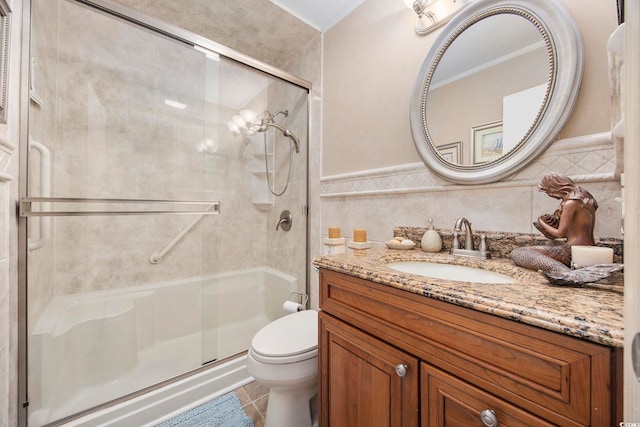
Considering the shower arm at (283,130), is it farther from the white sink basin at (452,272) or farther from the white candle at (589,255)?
the white candle at (589,255)

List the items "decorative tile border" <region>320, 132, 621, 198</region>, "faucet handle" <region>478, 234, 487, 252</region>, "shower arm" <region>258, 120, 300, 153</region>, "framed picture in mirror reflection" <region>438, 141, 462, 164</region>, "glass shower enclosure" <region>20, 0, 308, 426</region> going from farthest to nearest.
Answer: "shower arm" <region>258, 120, 300, 153</region> < "glass shower enclosure" <region>20, 0, 308, 426</region> < "framed picture in mirror reflection" <region>438, 141, 462, 164</region> < "faucet handle" <region>478, 234, 487, 252</region> < "decorative tile border" <region>320, 132, 621, 198</region>

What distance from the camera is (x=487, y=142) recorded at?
0.99 m

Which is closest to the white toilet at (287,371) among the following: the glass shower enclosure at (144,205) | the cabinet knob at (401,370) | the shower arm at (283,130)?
the cabinet knob at (401,370)

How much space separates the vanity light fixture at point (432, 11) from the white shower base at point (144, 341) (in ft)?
6.00

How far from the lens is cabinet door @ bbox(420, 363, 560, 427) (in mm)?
474

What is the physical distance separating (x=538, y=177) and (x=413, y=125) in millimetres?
555

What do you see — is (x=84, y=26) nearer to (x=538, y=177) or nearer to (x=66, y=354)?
(x=66, y=354)

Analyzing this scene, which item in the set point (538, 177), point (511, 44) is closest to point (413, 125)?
point (511, 44)

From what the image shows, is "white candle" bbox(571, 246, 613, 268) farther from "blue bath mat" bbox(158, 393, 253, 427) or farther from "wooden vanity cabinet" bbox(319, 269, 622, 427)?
"blue bath mat" bbox(158, 393, 253, 427)

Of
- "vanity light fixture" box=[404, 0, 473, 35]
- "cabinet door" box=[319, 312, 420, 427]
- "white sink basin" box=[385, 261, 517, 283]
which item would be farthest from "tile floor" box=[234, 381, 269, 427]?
"vanity light fixture" box=[404, 0, 473, 35]

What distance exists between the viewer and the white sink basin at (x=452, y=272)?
0.82 metres

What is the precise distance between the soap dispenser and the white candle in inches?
17.5

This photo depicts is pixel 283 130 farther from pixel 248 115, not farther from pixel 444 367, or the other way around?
pixel 444 367

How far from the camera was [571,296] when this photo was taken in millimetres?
509
